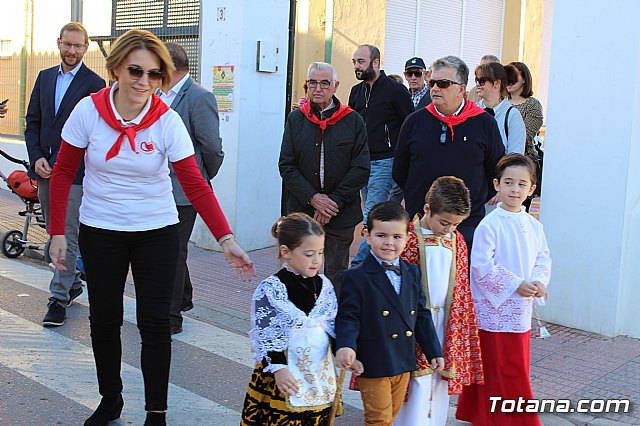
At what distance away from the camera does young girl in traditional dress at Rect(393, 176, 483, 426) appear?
4.43m

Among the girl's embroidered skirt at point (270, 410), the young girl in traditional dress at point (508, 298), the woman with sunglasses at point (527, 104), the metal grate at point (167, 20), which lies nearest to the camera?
the girl's embroidered skirt at point (270, 410)

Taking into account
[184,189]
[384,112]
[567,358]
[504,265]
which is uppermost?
[384,112]

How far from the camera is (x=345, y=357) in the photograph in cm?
385

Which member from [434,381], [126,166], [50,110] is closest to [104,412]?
[126,166]

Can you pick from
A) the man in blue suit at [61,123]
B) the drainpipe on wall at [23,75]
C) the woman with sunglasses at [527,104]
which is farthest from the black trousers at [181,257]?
the drainpipe on wall at [23,75]

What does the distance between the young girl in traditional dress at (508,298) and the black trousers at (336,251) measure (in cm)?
184

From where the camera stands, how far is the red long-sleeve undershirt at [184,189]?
4.32 m

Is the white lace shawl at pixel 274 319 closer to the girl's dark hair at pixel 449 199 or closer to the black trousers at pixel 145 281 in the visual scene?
the black trousers at pixel 145 281

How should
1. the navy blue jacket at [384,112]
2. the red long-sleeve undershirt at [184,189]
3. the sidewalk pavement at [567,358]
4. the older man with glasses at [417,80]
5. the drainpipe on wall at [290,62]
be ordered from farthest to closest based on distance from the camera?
the drainpipe on wall at [290,62]
the older man with glasses at [417,80]
the navy blue jacket at [384,112]
the sidewalk pavement at [567,358]
the red long-sleeve undershirt at [184,189]

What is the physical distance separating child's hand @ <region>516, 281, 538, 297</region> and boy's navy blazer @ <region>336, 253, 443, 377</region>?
0.76m

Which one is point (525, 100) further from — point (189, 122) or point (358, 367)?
point (358, 367)

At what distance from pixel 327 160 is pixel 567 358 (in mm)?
2300

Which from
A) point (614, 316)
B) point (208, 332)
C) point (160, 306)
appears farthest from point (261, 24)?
point (160, 306)

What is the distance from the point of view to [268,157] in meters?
10.3
